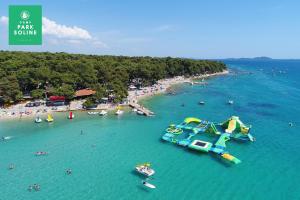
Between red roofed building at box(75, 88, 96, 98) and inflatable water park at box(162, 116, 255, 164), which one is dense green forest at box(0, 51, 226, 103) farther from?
inflatable water park at box(162, 116, 255, 164)

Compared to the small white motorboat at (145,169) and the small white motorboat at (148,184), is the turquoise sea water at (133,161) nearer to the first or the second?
the small white motorboat at (148,184)

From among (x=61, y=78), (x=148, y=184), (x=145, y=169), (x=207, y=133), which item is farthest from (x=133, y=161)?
(x=61, y=78)

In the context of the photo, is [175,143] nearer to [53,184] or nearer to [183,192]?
[183,192]

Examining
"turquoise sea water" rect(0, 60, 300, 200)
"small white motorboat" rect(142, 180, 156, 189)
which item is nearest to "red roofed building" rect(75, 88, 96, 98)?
"turquoise sea water" rect(0, 60, 300, 200)

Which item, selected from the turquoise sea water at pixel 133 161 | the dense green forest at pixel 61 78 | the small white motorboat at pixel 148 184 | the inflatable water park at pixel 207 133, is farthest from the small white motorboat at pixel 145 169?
the dense green forest at pixel 61 78

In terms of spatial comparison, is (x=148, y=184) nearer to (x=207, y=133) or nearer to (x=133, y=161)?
(x=133, y=161)
